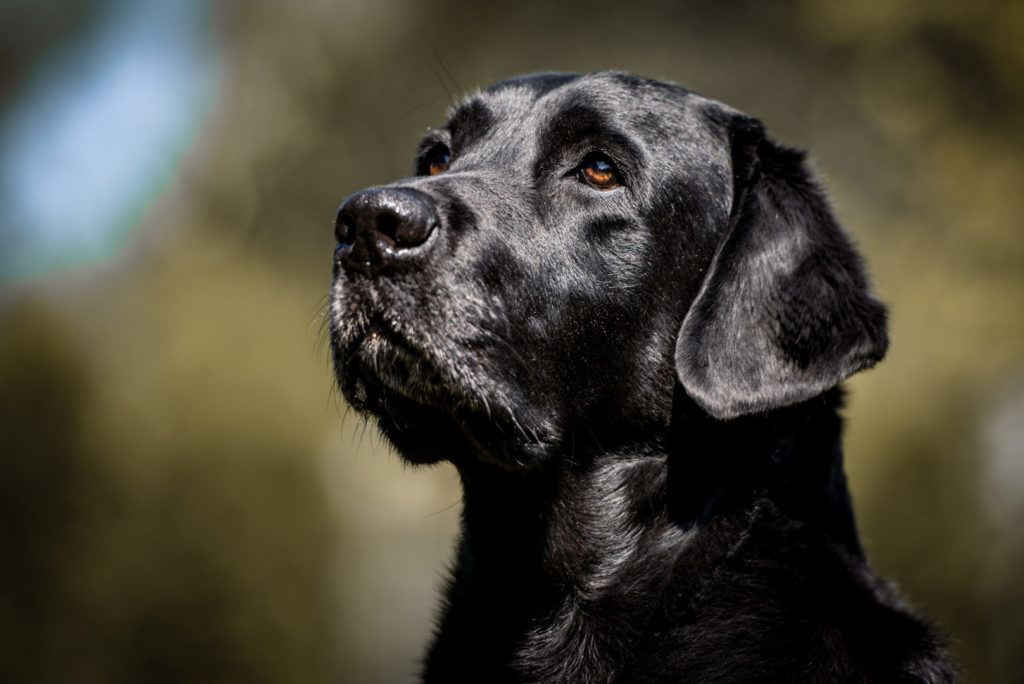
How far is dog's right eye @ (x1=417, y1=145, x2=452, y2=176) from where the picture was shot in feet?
13.3

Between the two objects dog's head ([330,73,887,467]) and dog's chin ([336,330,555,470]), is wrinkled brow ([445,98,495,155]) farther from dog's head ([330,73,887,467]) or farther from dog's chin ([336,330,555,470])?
dog's chin ([336,330,555,470])

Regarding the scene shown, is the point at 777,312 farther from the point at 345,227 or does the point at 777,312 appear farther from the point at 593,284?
the point at 345,227

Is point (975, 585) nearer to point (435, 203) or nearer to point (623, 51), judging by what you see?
point (623, 51)

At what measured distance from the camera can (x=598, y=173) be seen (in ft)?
11.2

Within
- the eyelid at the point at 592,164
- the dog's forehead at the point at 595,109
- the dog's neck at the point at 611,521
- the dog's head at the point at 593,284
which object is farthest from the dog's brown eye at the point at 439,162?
the dog's neck at the point at 611,521

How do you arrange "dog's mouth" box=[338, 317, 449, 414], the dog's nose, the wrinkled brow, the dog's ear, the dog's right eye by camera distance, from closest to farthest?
the dog's nose < "dog's mouth" box=[338, 317, 449, 414] < the dog's ear < the wrinkled brow < the dog's right eye

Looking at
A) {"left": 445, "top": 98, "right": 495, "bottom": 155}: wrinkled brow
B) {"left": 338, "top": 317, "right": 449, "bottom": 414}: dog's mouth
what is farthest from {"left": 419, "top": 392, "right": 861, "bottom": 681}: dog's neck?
{"left": 445, "top": 98, "right": 495, "bottom": 155}: wrinkled brow

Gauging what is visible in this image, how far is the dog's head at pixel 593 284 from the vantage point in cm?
296

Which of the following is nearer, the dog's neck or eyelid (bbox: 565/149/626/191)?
the dog's neck

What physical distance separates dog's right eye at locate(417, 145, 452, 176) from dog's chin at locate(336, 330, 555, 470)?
1.20 meters

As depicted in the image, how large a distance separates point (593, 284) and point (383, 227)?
75 centimetres

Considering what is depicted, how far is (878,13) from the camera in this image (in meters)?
17.0

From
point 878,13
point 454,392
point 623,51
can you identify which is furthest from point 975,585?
point 454,392

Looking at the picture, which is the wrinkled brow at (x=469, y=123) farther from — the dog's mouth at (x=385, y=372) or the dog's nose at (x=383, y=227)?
the dog's mouth at (x=385, y=372)
